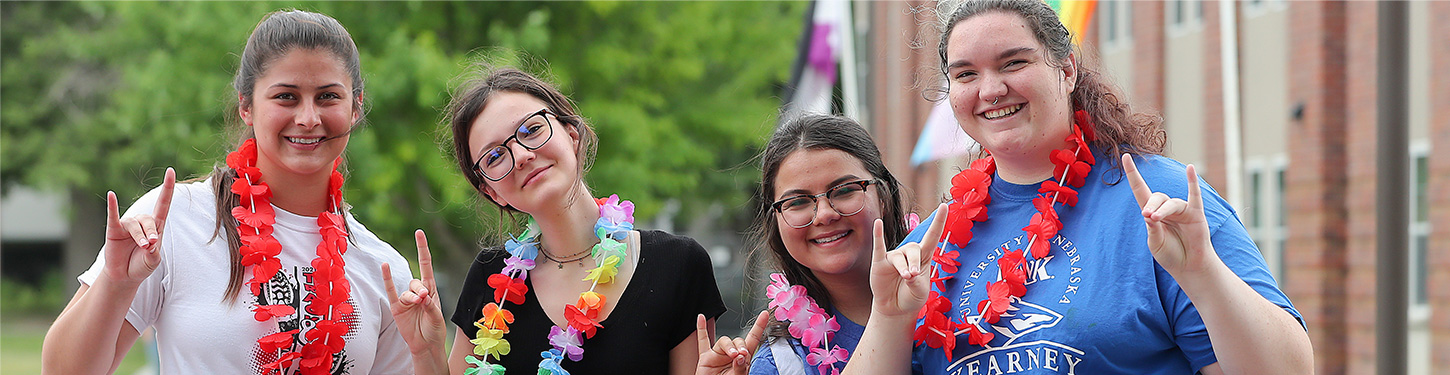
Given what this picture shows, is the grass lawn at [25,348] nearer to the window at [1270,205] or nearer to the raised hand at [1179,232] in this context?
the window at [1270,205]

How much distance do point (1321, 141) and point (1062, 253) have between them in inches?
278

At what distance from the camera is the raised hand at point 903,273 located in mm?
2537

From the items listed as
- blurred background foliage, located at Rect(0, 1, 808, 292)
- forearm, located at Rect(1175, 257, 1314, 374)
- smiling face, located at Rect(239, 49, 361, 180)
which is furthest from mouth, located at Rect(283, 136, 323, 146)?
blurred background foliage, located at Rect(0, 1, 808, 292)

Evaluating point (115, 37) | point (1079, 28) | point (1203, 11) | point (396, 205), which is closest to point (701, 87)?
point (396, 205)

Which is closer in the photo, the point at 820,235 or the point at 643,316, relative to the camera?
the point at 820,235

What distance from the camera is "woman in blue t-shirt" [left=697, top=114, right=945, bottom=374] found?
3.04 m

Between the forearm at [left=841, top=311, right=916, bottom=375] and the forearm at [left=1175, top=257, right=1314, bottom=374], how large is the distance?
615 mm

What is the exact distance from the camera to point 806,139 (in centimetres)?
312

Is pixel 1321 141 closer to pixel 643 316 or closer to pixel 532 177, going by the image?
pixel 643 316

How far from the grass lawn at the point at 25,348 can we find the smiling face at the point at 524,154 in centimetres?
1197

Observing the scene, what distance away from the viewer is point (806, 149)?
122 inches

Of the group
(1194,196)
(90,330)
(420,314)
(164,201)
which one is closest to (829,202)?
(1194,196)

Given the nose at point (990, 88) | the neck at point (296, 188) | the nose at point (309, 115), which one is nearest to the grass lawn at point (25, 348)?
the neck at point (296, 188)

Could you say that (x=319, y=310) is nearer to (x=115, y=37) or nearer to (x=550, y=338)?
(x=550, y=338)
